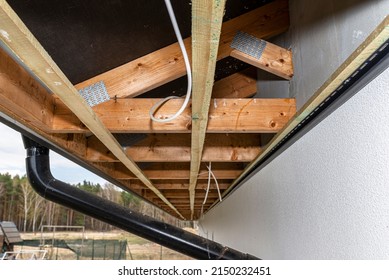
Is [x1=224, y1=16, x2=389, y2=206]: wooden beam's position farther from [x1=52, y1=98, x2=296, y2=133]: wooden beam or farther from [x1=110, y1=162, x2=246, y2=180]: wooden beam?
[x1=110, y1=162, x2=246, y2=180]: wooden beam

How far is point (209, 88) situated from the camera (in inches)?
37.9

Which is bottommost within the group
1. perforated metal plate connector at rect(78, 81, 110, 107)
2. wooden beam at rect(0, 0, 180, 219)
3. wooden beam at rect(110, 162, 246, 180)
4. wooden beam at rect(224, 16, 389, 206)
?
wooden beam at rect(0, 0, 180, 219)

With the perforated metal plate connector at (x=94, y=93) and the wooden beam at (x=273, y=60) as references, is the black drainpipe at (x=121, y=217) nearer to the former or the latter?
the perforated metal plate connector at (x=94, y=93)

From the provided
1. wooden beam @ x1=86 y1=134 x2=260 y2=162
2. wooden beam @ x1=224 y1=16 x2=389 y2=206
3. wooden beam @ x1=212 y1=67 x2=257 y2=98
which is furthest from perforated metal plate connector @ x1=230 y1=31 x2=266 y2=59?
wooden beam @ x1=86 y1=134 x2=260 y2=162

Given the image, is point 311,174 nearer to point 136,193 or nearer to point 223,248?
point 223,248

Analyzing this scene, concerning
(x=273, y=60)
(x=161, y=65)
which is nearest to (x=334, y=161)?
(x=273, y=60)

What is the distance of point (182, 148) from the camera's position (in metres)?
2.10

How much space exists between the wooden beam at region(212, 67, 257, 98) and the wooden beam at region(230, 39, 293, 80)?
542 millimetres

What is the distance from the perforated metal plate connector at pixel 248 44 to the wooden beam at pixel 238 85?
55 cm

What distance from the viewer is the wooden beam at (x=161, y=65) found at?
1349 mm

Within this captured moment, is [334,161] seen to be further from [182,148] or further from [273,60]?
[182,148]

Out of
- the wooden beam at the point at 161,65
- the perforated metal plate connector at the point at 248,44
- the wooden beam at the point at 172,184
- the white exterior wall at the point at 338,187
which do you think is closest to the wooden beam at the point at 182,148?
the white exterior wall at the point at 338,187

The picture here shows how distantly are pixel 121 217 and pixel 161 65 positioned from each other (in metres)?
1.13

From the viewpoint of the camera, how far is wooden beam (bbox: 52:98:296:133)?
1398mm
